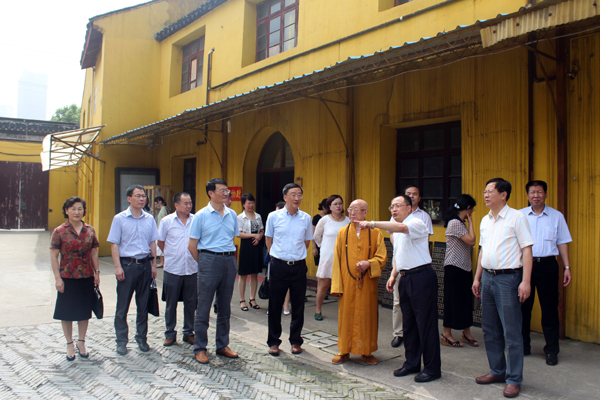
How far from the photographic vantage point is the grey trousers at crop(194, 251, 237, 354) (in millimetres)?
4730

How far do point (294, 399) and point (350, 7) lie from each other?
22.0 feet

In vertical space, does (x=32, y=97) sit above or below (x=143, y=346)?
above

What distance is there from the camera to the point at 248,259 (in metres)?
6.98

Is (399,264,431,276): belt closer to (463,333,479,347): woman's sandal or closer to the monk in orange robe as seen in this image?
the monk in orange robe

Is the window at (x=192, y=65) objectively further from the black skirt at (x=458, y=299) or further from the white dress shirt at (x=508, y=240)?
the white dress shirt at (x=508, y=240)

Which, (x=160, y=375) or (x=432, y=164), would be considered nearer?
(x=160, y=375)

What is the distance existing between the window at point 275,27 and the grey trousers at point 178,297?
6.11 meters

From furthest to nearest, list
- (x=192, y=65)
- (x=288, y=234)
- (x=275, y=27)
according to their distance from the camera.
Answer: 1. (x=192, y=65)
2. (x=275, y=27)
3. (x=288, y=234)

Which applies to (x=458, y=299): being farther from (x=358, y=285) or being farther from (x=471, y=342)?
(x=358, y=285)

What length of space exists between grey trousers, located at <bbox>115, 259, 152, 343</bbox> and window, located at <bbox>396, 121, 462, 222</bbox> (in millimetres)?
4402

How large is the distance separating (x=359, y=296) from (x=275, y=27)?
7749 mm

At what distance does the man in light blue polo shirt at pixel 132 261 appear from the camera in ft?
16.2

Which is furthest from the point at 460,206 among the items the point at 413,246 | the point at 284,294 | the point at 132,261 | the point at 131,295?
the point at 131,295

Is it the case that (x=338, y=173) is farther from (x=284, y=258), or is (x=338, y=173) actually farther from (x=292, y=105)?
(x=284, y=258)
